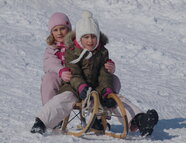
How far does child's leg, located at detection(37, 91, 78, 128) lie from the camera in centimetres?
405

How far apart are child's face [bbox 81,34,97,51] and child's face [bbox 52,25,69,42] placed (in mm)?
489

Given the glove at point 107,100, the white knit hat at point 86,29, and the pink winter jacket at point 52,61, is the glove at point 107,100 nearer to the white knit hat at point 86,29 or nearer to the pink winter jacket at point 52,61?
the white knit hat at point 86,29

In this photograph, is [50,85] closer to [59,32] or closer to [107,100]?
[107,100]

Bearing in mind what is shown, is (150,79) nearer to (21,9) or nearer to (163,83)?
(163,83)

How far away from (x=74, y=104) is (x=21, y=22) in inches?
223

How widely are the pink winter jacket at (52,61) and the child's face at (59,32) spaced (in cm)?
13

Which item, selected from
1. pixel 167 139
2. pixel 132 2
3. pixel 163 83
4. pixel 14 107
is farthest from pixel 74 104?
pixel 132 2

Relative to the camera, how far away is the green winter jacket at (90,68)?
166 inches

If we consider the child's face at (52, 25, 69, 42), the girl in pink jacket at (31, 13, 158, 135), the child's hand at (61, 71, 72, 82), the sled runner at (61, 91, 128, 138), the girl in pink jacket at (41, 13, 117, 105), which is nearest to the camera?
the sled runner at (61, 91, 128, 138)

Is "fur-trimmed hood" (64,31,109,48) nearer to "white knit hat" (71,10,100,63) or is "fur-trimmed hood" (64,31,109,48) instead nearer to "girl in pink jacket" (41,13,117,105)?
"white knit hat" (71,10,100,63)

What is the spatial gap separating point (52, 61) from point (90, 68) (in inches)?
17.4

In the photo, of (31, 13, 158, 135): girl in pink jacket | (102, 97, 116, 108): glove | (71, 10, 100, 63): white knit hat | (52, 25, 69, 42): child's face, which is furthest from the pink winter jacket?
(102, 97, 116, 108): glove

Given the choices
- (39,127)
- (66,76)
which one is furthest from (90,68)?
(39,127)

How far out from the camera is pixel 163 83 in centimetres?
712
